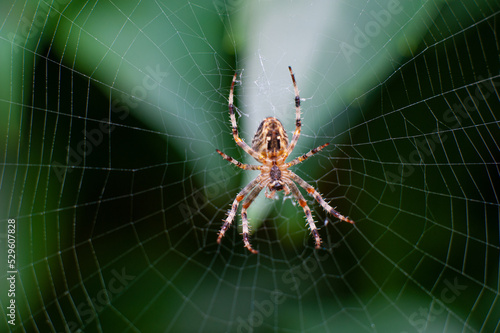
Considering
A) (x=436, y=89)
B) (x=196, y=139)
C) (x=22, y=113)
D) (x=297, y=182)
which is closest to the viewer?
(x=22, y=113)

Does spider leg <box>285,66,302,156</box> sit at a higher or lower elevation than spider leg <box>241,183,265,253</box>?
higher

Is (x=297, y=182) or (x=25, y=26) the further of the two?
(x=297, y=182)

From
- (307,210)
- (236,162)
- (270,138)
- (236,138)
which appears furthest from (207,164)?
(307,210)

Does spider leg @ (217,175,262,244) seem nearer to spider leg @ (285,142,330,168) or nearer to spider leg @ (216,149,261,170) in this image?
spider leg @ (216,149,261,170)

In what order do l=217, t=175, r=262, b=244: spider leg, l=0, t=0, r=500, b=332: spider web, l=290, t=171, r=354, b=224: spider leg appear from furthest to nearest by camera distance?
l=217, t=175, r=262, b=244: spider leg, l=290, t=171, r=354, b=224: spider leg, l=0, t=0, r=500, b=332: spider web

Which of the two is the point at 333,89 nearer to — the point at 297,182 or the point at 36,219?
the point at 297,182

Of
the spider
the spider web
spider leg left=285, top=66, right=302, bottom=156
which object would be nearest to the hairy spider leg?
the spider

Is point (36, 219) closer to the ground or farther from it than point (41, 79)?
closer to the ground

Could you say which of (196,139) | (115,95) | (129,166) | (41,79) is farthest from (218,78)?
(41,79)
